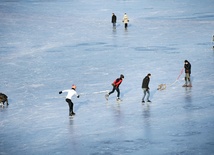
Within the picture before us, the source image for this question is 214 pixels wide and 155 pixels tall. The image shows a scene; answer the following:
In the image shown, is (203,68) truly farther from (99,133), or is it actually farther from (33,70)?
(99,133)

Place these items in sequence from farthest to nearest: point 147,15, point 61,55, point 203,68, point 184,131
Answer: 1. point 147,15
2. point 61,55
3. point 203,68
4. point 184,131

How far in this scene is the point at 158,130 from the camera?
19.1m

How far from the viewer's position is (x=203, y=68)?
29.6m

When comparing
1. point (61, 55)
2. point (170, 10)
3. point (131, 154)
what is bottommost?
point (131, 154)

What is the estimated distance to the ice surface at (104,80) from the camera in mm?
18281

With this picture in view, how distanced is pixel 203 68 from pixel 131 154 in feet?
45.4

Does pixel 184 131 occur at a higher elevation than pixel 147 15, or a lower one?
lower

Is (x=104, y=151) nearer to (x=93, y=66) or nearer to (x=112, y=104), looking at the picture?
(x=112, y=104)

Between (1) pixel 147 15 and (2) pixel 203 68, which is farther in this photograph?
(1) pixel 147 15

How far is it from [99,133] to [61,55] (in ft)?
55.3

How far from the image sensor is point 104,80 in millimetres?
27766

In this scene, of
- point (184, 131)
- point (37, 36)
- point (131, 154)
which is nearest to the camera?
point (131, 154)

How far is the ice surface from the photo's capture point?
18.3 metres

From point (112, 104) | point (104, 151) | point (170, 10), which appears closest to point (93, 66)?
point (112, 104)
